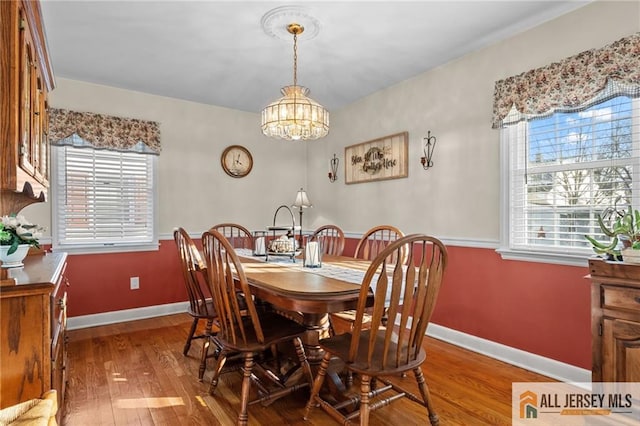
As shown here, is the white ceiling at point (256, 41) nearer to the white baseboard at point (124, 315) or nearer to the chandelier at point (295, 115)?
the chandelier at point (295, 115)

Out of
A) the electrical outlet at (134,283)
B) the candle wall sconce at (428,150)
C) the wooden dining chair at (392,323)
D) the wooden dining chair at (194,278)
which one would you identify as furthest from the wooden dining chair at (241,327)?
the electrical outlet at (134,283)

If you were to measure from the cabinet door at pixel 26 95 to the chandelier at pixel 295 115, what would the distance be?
1294 mm

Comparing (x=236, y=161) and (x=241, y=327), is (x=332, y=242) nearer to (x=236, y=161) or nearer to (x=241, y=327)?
(x=241, y=327)

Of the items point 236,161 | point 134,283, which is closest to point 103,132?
point 236,161

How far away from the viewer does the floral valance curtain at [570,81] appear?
2.06m

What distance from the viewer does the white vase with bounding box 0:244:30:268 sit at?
5.82 ft

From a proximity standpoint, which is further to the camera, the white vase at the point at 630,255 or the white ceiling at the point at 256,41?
the white ceiling at the point at 256,41

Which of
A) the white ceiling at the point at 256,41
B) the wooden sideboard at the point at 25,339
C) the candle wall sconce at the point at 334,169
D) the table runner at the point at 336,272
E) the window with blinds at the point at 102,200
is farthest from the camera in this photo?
the candle wall sconce at the point at 334,169

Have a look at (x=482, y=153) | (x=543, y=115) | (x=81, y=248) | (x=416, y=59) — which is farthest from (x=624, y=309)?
(x=81, y=248)

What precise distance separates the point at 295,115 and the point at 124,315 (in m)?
2.78

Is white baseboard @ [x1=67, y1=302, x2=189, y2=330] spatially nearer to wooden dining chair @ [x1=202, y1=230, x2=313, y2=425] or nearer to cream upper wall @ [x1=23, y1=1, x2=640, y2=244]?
cream upper wall @ [x1=23, y1=1, x2=640, y2=244]

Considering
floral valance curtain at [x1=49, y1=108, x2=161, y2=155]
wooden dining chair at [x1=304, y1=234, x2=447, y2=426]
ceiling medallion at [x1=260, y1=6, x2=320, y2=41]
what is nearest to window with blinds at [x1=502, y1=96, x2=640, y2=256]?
wooden dining chair at [x1=304, y1=234, x2=447, y2=426]

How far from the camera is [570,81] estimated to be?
2299 millimetres

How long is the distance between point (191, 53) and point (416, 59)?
6.12ft
